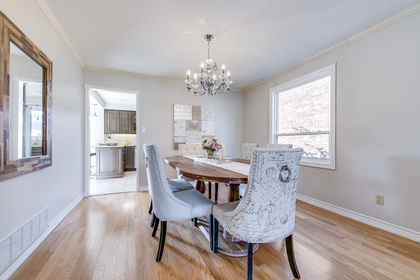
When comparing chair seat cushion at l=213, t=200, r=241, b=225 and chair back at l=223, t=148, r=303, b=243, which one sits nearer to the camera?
chair back at l=223, t=148, r=303, b=243

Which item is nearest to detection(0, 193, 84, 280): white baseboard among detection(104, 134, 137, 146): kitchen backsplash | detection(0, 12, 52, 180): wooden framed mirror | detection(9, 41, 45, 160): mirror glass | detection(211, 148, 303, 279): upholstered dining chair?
detection(0, 12, 52, 180): wooden framed mirror

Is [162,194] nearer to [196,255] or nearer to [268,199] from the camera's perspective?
[196,255]

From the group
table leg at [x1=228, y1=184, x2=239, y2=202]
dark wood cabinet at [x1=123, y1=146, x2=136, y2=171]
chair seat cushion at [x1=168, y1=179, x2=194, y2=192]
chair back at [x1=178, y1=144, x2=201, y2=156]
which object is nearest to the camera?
table leg at [x1=228, y1=184, x2=239, y2=202]

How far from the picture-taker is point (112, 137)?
255 inches

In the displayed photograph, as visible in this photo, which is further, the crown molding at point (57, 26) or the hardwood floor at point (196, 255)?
the crown molding at point (57, 26)

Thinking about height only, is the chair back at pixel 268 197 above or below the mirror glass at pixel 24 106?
below

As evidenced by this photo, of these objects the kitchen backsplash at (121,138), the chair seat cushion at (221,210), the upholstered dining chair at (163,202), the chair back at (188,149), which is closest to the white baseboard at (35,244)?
the upholstered dining chair at (163,202)

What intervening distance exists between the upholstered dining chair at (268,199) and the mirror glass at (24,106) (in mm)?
1721

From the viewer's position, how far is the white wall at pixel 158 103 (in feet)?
11.3

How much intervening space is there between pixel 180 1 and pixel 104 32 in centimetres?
114

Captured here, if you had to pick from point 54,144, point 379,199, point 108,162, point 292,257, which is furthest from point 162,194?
point 108,162

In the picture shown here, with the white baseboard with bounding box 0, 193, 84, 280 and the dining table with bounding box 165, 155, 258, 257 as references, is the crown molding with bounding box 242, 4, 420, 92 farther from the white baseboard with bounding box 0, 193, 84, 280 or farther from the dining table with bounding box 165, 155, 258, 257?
the white baseboard with bounding box 0, 193, 84, 280

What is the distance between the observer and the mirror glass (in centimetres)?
132

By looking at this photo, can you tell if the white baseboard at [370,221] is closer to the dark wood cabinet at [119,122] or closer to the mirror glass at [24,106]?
the mirror glass at [24,106]
